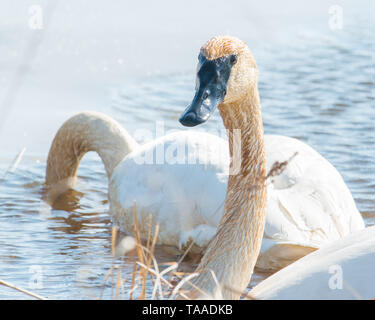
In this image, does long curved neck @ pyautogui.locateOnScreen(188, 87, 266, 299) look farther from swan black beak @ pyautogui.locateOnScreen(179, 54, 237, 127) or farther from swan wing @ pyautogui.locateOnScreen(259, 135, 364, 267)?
swan wing @ pyautogui.locateOnScreen(259, 135, 364, 267)

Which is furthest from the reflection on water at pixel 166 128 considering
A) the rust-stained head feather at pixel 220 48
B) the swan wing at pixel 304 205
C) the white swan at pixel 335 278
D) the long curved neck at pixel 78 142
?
the rust-stained head feather at pixel 220 48

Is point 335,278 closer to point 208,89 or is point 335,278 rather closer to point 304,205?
point 208,89

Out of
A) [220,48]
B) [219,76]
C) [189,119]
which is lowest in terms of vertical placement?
[189,119]

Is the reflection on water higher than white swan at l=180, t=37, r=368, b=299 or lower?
lower

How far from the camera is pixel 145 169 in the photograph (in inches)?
209

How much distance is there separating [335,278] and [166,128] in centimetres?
483

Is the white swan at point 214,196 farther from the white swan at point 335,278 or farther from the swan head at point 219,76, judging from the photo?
the white swan at point 335,278

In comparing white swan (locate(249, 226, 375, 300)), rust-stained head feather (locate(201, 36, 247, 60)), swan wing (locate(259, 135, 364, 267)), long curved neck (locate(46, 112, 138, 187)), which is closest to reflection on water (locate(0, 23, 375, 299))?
long curved neck (locate(46, 112, 138, 187))

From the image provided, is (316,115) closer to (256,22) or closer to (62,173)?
(62,173)

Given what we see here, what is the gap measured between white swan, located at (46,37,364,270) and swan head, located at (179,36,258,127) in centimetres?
130

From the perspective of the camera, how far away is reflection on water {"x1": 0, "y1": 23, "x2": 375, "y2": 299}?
4.82 meters

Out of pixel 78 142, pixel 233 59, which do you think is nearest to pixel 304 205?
pixel 233 59

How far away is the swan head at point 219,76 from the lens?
3127mm

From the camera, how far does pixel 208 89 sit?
320 centimetres
